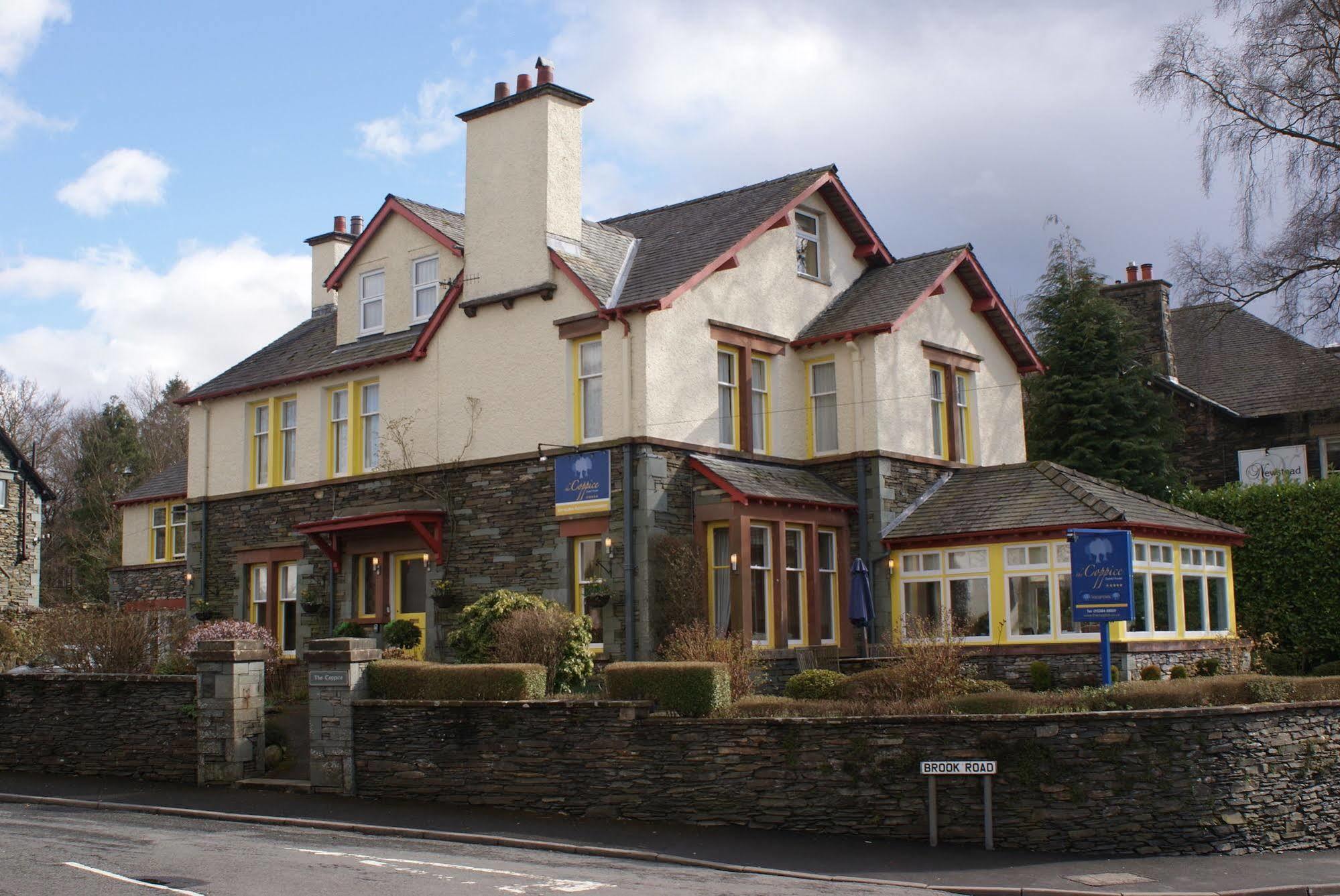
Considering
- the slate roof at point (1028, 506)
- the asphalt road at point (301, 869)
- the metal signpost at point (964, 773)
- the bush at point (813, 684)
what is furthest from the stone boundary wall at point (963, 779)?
the slate roof at point (1028, 506)

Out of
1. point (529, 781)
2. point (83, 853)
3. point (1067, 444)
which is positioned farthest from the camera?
point (1067, 444)

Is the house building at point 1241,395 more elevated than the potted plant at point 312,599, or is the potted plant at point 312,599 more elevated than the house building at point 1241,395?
the house building at point 1241,395

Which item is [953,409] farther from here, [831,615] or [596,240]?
[596,240]

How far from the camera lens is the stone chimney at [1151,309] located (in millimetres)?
38750

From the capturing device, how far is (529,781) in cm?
1720

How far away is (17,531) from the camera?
47.2 m

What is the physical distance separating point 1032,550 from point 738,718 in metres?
9.49

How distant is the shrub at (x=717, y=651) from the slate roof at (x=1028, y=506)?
4421 mm

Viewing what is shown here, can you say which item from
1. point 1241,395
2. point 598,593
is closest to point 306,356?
point 598,593

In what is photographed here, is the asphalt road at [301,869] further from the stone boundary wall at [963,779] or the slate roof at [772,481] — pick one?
the slate roof at [772,481]

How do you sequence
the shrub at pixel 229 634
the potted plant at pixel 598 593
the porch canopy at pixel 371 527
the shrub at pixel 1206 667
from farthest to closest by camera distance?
the porch canopy at pixel 371 527, the shrub at pixel 229 634, the potted plant at pixel 598 593, the shrub at pixel 1206 667

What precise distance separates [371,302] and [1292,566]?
19898 mm

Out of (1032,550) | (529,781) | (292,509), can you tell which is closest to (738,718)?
(529,781)

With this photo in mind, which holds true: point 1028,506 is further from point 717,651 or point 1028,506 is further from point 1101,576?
point 717,651
